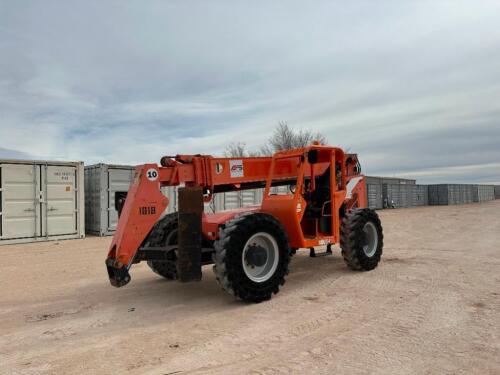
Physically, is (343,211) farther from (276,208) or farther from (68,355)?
(68,355)

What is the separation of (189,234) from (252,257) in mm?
945

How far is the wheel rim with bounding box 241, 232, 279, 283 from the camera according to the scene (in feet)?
19.4

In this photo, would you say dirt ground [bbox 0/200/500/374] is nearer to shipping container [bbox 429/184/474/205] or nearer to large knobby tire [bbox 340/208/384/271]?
large knobby tire [bbox 340/208/384/271]

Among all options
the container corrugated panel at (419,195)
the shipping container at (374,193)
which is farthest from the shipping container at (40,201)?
the container corrugated panel at (419,195)

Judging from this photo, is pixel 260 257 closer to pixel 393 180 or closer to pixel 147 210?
pixel 147 210

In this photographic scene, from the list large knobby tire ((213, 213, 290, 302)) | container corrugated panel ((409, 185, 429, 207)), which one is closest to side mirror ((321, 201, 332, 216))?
large knobby tire ((213, 213, 290, 302))

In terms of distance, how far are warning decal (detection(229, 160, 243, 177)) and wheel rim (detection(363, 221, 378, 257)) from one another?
2.74 m

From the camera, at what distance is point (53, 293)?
22.7 ft

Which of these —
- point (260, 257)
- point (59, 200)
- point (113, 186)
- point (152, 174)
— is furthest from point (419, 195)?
point (152, 174)

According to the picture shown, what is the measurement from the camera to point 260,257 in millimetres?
5996

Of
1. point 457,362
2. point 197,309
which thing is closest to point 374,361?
point 457,362

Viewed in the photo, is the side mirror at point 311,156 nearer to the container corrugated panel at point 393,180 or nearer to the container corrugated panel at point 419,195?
the container corrugated panel at point 393,180

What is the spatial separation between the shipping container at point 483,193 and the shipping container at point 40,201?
2233 inches

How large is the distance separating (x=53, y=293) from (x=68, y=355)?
3.05 meters
